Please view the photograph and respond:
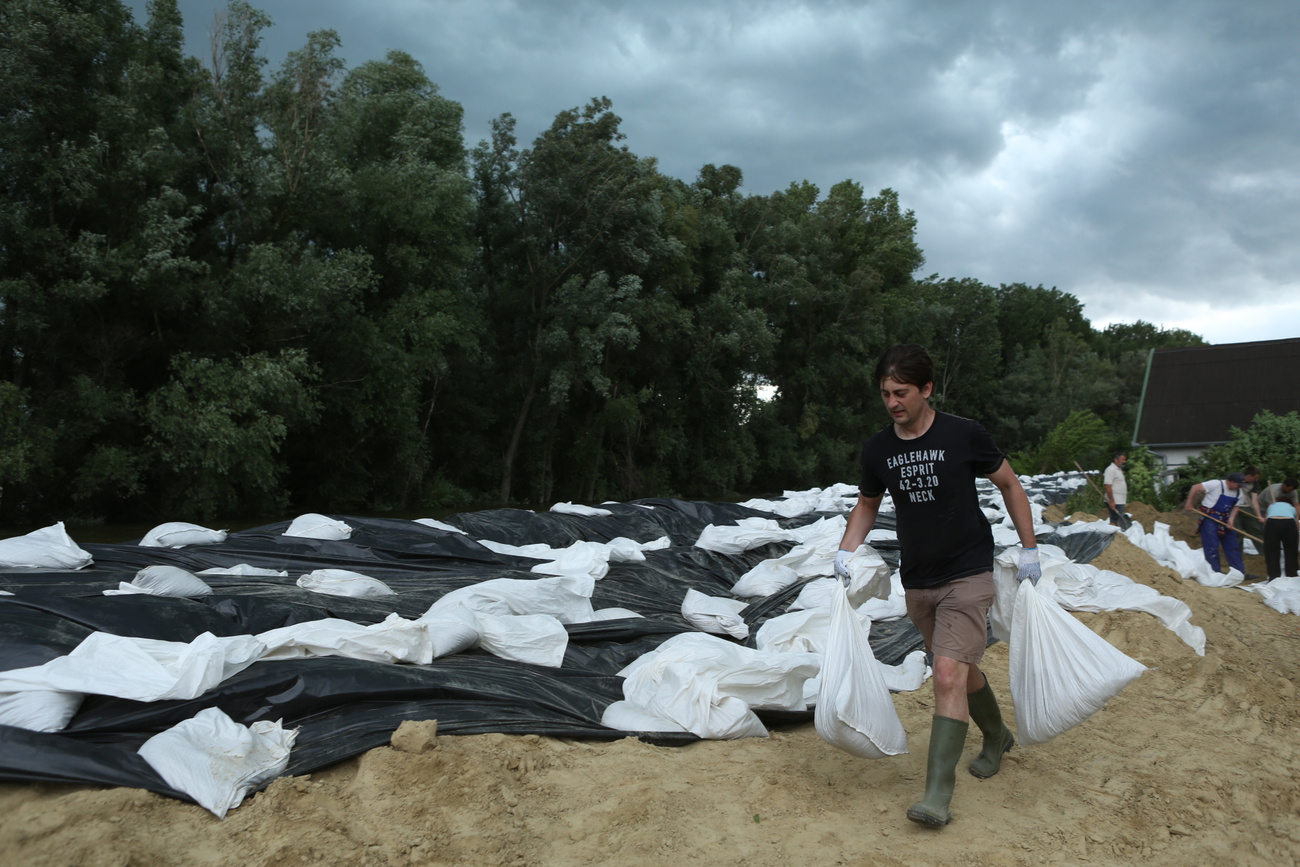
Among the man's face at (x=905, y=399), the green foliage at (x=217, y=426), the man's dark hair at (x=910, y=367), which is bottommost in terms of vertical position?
the green foliage at (x=217, y=426)

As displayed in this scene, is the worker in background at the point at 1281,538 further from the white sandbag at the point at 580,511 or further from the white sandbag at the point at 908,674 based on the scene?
the white sandbag at the point at 580,511

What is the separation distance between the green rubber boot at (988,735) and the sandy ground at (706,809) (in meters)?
0.06

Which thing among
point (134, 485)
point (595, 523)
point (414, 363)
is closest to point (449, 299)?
point (414, 363)

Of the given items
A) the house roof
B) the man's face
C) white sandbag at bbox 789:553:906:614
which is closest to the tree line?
the house roof

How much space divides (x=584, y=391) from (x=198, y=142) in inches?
436

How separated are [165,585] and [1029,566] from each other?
414 centimetres

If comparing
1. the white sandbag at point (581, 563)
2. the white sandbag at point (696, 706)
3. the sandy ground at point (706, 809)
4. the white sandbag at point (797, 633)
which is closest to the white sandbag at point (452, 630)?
the sandy ground at point (706, 809)

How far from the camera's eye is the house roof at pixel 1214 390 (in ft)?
72.2

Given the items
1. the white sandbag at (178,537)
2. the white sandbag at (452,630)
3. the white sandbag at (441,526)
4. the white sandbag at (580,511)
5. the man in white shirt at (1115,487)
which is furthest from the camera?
the man in white shirt at (1115,487)

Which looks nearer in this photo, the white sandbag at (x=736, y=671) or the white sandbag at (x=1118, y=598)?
the white sandbag at (x=736, y=671)

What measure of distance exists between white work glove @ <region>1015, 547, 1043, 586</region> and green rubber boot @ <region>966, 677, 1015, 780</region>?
42 centimetres

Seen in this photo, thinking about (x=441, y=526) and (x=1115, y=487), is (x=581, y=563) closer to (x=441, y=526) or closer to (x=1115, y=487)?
(x=441, y=526)

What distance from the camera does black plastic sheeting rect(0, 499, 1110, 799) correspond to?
2855 millimetres

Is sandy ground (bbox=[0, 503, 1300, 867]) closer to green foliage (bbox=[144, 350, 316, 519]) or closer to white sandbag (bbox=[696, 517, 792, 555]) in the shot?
white sandbag (bbox=[696, 517, 792, 555])
